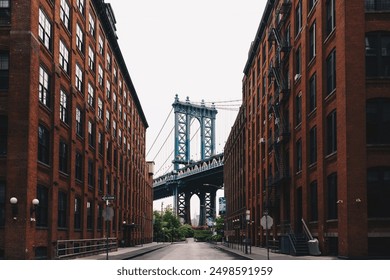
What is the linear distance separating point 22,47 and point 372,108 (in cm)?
1741

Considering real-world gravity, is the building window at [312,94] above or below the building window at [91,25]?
below

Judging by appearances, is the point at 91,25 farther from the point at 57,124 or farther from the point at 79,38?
the point at 57,124

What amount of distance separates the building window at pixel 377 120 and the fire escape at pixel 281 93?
2099 centimetres

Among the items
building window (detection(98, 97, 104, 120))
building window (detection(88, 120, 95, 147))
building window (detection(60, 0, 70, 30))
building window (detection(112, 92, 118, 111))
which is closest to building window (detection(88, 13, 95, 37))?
building window (detection(98, 97, 104, 120))

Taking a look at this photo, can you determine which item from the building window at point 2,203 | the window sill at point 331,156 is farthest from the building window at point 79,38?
the window sill at point 331,156

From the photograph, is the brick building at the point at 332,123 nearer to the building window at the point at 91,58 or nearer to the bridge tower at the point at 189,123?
the bridge tower at the point at 189,123

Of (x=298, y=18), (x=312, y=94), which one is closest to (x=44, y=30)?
(x=312, y=94)

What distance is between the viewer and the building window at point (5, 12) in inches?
1210

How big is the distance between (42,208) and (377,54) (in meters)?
21.0

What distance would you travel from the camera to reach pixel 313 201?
128 feet

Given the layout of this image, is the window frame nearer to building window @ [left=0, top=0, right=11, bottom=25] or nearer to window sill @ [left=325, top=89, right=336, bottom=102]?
building window @ [left=0, top=0, right=11, bottom=25]

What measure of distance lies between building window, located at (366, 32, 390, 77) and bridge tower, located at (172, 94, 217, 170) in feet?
22.9

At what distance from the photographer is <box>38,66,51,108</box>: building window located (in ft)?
111
